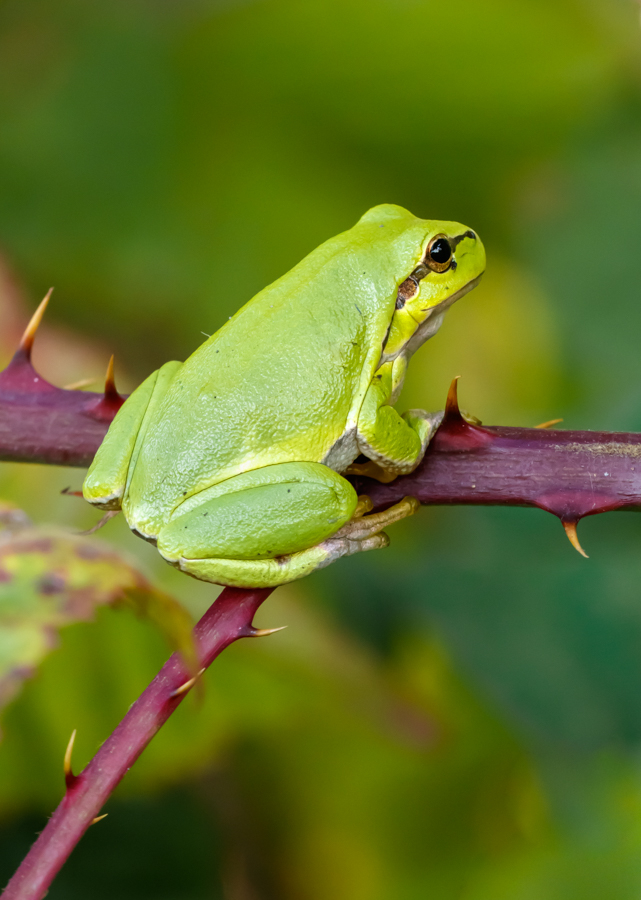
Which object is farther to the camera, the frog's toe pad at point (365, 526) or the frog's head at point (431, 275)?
the frog's head at point (431, 275)

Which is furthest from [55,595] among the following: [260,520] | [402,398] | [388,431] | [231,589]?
[402,398]

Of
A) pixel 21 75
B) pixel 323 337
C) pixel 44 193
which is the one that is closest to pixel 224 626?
pixel 323 337

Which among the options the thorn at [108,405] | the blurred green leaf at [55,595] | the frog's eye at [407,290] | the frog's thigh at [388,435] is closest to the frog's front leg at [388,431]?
the frog's thigh at [388,435]

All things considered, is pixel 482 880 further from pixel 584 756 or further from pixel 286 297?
pixel 286 297

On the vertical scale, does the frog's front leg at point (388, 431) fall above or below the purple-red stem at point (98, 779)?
above

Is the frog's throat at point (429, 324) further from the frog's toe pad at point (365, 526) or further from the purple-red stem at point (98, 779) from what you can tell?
the purple-red stem at point (98, 779)

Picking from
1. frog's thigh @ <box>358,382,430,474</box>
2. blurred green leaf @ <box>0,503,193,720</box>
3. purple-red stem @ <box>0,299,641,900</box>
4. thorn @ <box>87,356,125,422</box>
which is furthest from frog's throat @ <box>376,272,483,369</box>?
blurred green leaf @ <box>0,503,193,720</box>
